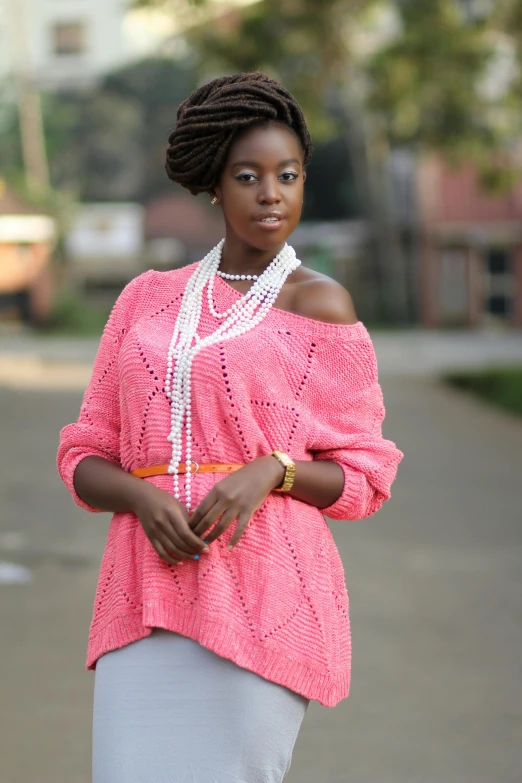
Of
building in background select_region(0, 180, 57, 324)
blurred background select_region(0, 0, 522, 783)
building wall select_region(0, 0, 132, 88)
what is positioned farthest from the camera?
building wall select_region(0, 0, 132, 88)

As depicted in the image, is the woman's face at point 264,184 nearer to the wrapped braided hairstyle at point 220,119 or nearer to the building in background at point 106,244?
the wrapped braided hairstyle at point 220,119

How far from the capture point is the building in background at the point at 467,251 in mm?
37406

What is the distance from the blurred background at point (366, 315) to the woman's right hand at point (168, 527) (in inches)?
88.2

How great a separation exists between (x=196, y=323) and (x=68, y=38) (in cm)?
6753

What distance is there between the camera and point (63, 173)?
5491 centimetres

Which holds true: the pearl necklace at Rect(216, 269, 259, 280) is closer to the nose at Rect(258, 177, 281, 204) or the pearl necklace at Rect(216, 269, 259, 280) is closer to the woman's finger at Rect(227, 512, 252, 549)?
the nose at Rect(258, 177, 281, 204)

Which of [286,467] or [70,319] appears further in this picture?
[70,319]

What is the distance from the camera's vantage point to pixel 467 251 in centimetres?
3775

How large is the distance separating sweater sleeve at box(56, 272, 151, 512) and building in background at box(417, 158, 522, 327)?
35.5 m

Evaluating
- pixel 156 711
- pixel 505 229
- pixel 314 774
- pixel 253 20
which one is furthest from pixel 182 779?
pixel 505 229

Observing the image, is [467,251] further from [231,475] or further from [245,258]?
[231,475]

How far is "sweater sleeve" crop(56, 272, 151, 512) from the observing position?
251 centimetres

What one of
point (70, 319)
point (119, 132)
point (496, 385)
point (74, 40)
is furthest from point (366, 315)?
point (74, 40)

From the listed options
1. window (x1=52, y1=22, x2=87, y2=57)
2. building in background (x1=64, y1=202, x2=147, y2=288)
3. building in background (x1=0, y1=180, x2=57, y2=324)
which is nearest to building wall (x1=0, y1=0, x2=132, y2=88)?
window (x1=52, y1=22, x2=87, y2=57)
